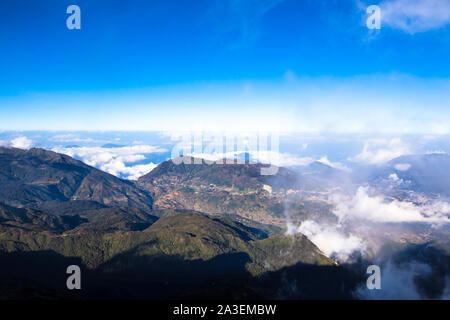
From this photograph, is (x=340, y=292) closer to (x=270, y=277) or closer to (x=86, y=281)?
(x=270, y=277)
